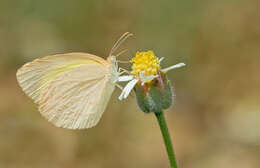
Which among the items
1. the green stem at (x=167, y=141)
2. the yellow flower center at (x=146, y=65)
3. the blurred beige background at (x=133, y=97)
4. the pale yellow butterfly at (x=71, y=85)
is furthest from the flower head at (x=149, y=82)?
the blurred beige background at (x=133, y=97)

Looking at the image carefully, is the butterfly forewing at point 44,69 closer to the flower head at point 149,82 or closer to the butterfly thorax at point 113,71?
the butterfly thorax at point 113,71

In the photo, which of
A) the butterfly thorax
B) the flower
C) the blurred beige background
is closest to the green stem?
the flower

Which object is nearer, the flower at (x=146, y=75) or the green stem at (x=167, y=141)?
the green stem at (x=167, y=141)

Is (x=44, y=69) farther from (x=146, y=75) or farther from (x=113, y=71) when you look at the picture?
(x=146, y=75)

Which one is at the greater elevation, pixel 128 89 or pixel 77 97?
pixel 77 97

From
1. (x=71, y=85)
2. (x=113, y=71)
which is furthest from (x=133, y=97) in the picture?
(x=113, y=71)

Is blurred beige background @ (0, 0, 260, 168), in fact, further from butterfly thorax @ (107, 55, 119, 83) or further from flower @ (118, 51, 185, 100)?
flower @ (118, 51, 185, 100)
